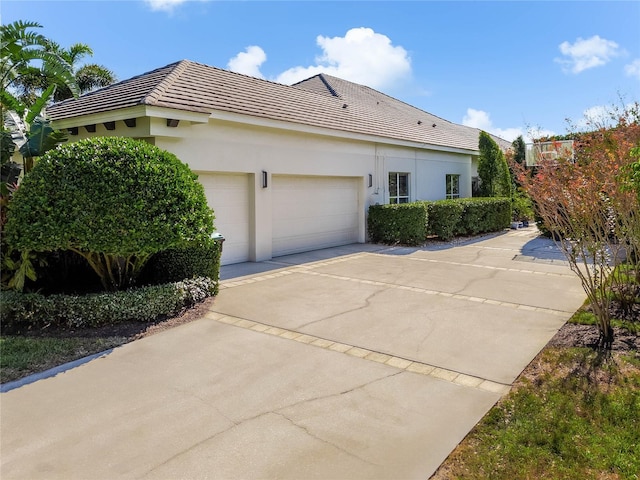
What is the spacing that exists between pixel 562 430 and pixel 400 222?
1126 cm

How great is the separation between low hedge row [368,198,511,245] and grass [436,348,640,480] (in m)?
9.92

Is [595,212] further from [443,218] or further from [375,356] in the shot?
[443,218]

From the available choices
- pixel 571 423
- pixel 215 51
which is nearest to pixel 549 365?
pixel 571 423

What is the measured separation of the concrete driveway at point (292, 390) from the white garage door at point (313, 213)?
15.0ft

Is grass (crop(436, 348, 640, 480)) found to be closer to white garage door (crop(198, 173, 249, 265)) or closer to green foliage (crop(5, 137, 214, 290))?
green foliage (crop(5, 137, 214, 290))

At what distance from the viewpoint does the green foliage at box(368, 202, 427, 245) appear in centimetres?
1429

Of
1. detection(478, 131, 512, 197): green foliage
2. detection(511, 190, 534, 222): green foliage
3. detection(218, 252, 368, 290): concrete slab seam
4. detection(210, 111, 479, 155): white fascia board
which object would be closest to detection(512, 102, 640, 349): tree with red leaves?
detection(218, 252, 368, 290): concrete slab seam

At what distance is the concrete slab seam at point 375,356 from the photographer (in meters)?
4.30

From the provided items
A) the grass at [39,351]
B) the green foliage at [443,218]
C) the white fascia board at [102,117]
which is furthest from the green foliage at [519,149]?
the grass at [39,351]

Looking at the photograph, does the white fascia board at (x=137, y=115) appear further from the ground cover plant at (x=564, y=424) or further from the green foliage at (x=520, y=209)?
the green foliage at (x=520, y=209)

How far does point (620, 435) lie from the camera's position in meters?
3.31

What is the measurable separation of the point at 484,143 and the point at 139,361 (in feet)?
62.3

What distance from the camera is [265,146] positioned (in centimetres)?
1142

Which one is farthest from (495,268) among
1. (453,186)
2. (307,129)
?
(453,186)
